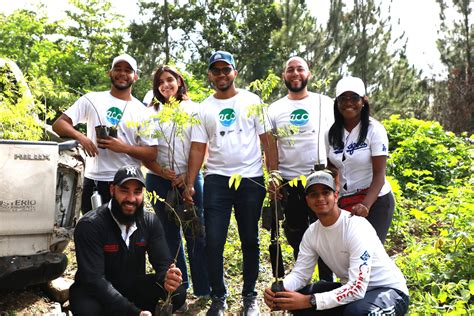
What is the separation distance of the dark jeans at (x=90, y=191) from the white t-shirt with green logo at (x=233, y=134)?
83cm

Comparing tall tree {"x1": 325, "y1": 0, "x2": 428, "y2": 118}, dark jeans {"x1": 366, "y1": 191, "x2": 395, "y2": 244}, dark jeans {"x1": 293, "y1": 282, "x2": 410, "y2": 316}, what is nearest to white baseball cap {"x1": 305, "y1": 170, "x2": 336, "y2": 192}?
dark jeans {"x1": 366, "y1": 191, "x2": 395, "y2": 244}

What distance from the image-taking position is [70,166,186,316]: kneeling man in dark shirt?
380 centimetres

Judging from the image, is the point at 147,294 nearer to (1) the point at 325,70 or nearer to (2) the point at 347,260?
(2) the point at 347,260

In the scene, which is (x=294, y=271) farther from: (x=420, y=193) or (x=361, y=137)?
(x=420, y=193)

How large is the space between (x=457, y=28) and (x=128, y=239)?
23635 mm

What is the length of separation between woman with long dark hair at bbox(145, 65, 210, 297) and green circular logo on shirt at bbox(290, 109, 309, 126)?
768 mm

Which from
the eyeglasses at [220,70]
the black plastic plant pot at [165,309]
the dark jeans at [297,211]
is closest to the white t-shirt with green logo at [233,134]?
the eyeglasses at [220,70]

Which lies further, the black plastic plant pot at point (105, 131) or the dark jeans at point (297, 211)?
the dark jeans at point (297, 211)

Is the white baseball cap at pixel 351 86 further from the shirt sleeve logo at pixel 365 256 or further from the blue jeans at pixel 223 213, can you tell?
the shirt sleeve logo at pixel 365 256

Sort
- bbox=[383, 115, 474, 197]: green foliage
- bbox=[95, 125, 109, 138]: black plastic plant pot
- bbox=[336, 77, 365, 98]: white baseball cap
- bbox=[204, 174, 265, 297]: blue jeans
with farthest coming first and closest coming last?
bbox=[383, 115, 474, 197]: green foliage → bbox=[204, 174, 265, 297]: blue jeans → bbox=[95, 125, 109, 138]: black plastic plant pot → bbox=[336, 77, 365, 98]: white baseball cap

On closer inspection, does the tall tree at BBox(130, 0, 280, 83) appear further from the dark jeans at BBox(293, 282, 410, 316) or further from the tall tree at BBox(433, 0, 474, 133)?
the dark jeans at BBox(293, 282, 410, 316)

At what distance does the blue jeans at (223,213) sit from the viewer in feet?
14.9

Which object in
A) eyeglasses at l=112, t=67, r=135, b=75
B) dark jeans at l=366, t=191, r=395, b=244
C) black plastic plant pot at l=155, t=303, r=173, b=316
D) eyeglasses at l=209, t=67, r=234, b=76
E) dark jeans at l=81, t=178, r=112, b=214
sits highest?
eyeglasses at l=112, t=67, r=135, b=75

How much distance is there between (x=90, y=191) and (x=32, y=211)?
2.71 ft
